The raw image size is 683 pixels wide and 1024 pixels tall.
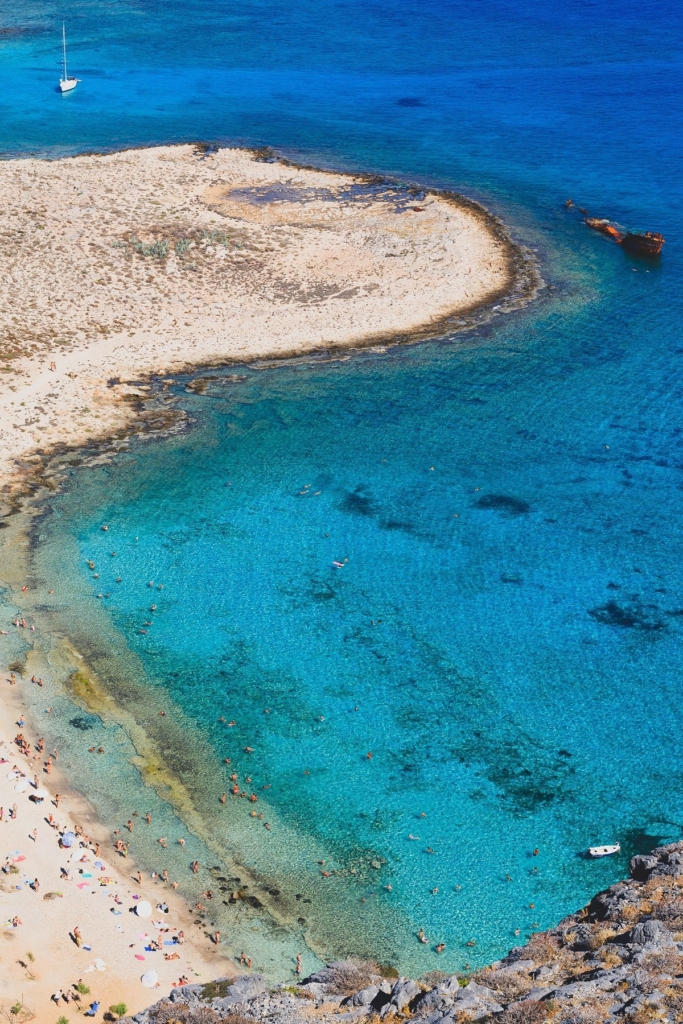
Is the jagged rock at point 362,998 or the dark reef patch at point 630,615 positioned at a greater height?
the jagged rock at point 362,998

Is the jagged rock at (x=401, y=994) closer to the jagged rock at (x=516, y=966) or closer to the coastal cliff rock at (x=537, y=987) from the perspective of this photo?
the coastal cliff rock at (x=537, y=987)

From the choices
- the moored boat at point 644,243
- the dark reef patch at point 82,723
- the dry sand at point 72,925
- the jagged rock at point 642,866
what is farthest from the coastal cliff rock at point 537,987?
the moored boat at point 644,243

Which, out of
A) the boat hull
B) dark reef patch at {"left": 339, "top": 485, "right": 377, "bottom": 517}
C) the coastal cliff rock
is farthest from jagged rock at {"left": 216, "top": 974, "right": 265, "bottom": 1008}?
dark reef patch at {"left": 339, "top": 485, "right": 377, "bottom": 517}

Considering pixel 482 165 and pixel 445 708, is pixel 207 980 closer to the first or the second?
pixel 445 708

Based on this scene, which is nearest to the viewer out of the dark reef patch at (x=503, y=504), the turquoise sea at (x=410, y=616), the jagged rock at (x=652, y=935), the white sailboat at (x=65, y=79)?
the jagged rock at (x=652, y=935)

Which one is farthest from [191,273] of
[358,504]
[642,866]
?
[642,866]

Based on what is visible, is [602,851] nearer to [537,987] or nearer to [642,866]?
[642,866]

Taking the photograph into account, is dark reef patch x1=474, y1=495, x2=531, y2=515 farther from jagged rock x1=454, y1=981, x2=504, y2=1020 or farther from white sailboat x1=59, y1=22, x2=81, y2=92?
white sailboat x1=59, y1=22, x2=81, y2=92
